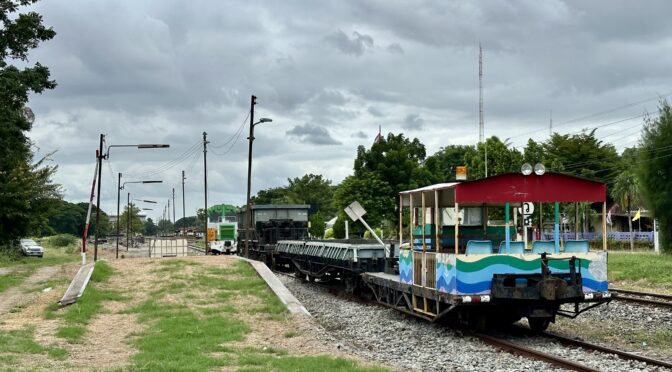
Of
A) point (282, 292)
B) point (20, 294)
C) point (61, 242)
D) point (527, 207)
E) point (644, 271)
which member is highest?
point (527, 207)

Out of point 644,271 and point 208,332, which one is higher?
point 644,271

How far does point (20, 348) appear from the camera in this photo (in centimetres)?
1101

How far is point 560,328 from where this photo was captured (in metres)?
14.2

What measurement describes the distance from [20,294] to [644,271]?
19.2m

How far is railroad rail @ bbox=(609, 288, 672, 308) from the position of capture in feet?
53.7

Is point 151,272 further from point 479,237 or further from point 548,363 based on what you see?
point 548,363

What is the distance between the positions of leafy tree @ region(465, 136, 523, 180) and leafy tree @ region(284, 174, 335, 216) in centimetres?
4249

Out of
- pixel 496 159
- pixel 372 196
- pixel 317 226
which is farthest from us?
pixel 317 226


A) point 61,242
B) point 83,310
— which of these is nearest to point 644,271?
point 83,310

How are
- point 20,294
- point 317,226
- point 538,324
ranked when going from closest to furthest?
1. point 538,324
2. point 20,294
3. point 317,226

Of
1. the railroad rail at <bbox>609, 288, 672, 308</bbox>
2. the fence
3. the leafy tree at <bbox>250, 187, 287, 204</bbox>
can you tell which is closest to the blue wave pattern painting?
the railroad rail at <bbox>609, 288, 672, 308</bbox>

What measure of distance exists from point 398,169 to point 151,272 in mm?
25567

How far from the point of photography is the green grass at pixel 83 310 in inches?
509

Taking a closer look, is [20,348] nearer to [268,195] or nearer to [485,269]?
[485,269]
